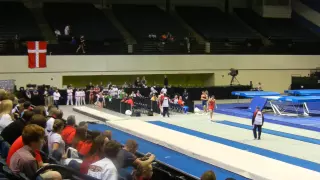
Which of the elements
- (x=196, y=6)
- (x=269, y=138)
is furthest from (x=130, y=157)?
(x=196, y=6)

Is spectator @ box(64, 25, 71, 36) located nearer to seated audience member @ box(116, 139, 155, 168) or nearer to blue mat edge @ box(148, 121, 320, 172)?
blue mat edge @ box(148, 121, 320, 172)

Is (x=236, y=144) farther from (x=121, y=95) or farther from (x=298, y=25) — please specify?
(x=298, y=25)

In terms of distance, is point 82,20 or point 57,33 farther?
point 82,20

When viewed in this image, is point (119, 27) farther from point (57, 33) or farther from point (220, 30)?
point (220, 30)

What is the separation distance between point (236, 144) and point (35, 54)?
19.5m

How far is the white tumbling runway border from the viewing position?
11.5 metres

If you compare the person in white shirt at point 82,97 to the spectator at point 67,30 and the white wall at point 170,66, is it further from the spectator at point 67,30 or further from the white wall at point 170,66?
the spectator at point 67,30

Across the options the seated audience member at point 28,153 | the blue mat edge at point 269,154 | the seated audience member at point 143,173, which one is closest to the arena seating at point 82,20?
the blue mat edge at point 269,154

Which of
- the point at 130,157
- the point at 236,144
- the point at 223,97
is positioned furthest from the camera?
the point at 223,97

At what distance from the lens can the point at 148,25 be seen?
41.1 metres

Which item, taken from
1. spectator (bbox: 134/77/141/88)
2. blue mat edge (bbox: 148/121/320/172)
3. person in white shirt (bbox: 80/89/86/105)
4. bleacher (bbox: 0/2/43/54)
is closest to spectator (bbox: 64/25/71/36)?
bleacher (bbox: 0/2/43/54)

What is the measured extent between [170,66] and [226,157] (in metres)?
24.1

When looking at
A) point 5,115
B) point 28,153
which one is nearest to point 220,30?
point 5,115

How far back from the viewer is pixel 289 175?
11.4m
